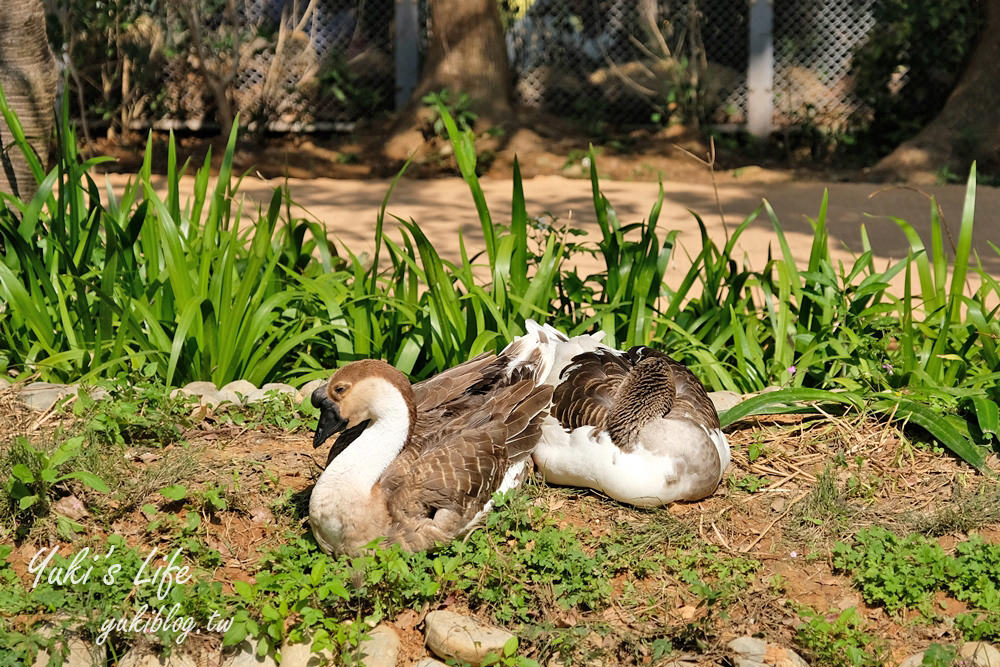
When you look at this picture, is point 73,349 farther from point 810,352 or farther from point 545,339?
point 810,352

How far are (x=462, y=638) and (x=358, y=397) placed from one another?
83 centimetres

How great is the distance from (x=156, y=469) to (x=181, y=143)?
9.88 m

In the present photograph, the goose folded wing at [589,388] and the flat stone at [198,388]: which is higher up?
the goose folded wing at [589,388]

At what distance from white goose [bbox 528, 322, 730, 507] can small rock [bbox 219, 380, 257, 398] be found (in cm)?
128

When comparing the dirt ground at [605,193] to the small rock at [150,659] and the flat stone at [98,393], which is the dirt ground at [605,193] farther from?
the small rock at [150,659]

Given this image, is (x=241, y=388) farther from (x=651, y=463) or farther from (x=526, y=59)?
(x=526, y=59)

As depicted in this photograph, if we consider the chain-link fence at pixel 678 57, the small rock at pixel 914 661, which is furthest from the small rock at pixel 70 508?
the chain-link fence at pixel 678 57

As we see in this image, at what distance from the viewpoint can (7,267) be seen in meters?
4.88

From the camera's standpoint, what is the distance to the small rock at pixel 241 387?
15.2 ft

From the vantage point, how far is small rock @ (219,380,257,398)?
15.2 ft

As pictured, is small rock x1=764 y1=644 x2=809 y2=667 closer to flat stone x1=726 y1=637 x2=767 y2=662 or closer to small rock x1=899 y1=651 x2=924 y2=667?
flat stone x1=726 y1=637 x2=767 y2=662

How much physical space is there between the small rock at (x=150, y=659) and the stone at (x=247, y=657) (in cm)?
10

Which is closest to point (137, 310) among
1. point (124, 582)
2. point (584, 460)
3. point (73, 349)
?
point (73, 349)

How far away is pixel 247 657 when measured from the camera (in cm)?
330
